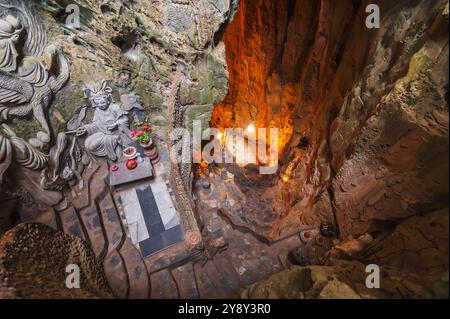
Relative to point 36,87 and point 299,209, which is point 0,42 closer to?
point 36,87

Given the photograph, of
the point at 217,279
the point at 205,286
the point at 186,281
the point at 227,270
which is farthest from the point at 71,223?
the point at 227,270

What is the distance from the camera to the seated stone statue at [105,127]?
18.3 feet

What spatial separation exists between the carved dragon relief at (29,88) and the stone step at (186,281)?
338 cm

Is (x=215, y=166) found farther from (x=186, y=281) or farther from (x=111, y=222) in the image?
(x=186, y=281)

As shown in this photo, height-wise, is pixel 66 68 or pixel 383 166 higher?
pixel 66 68

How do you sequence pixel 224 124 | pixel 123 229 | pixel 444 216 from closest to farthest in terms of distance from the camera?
1. pixel 444 216
2. pixel 123 229
3. pixel 224 124

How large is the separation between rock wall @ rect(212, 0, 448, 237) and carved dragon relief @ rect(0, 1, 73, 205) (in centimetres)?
583

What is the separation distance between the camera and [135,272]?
14.9 feet

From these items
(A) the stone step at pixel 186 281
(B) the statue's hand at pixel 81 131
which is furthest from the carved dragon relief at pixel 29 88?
(A) the stone step at pixel 186 281

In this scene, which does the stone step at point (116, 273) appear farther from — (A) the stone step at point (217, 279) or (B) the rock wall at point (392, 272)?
(B) the rock wall at point (392, 272)

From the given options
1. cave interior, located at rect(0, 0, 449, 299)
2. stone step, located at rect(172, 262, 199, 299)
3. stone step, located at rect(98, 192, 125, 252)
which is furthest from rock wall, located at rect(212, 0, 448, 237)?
stone step, located at rect(98, 192, 125, 252)

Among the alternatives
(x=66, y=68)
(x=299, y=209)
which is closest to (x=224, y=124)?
(x=299, y=209)

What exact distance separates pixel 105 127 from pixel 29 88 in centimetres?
169

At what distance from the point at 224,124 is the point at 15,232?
8222 millimetres
